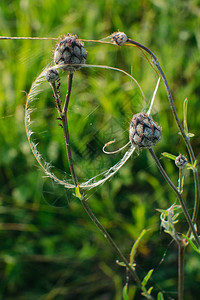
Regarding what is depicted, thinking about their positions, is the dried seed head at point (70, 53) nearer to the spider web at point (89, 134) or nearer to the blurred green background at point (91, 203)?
the spider web at point (89, 134)

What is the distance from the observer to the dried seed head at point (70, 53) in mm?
665

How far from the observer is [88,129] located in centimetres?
117

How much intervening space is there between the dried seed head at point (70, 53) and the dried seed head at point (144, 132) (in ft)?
0.51

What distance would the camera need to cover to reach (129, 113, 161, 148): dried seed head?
0.71 meters

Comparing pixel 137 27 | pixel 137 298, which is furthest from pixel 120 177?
pixel 137 27

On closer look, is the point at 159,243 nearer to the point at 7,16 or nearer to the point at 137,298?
the point at 137,298

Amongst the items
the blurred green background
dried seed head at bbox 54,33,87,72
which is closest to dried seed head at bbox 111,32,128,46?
dried seed head at bbox 54,33,87,72

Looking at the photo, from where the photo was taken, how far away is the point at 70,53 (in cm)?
67

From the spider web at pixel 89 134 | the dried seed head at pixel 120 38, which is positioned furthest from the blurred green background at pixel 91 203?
the dried seed head at pixel 120 38

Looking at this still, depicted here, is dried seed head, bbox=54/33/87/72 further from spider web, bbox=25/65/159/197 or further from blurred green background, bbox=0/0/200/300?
blurred green background, bbox=0/0/200/300

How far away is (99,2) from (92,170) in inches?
60.9

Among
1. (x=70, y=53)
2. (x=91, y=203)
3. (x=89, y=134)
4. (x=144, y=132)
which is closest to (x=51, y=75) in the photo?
(x=70, y=53)

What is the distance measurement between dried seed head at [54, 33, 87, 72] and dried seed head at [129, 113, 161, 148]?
16 cm

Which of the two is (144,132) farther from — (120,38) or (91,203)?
(91,203)
